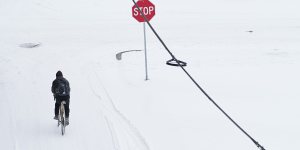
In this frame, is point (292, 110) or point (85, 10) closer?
point (292, 110)

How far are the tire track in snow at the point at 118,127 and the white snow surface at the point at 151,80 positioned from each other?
30 mm

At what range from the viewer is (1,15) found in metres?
26.9

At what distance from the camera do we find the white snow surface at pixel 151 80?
10445 millimetres

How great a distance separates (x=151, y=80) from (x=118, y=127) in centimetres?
448

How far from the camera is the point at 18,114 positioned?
11930 mm

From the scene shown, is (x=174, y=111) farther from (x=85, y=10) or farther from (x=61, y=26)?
(x=85, y=10)

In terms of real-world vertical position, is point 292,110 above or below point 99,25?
below

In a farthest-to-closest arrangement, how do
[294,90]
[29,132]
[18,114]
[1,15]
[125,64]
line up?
[1,15]
[125,64]
[294,90]
[18,114]
[29,132]

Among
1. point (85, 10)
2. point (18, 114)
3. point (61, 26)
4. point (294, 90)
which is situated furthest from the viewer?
point (85, 10)

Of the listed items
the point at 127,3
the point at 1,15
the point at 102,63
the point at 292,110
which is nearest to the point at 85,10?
the point at 127,3

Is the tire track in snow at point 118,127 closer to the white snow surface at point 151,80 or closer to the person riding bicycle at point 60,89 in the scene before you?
the white snow surface at point 151,80

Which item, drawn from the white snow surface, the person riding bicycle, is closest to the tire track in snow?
the white snow surface

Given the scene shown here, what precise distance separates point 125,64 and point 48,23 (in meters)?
10.3

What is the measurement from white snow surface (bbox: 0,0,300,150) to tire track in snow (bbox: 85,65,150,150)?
0.10ft
